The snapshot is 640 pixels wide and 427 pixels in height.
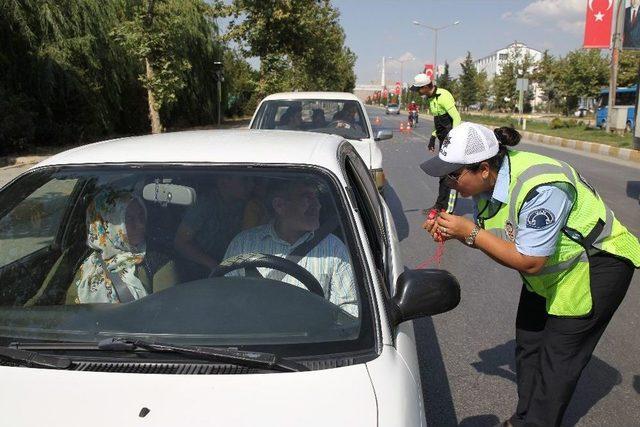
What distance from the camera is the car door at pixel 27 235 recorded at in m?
2.40

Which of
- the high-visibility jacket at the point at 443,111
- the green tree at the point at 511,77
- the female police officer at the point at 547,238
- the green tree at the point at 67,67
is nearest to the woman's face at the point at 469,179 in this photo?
the female police officer at the point at 547,238

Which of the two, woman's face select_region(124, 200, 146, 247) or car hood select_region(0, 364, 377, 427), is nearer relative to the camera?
car hood select_region(0, 364, 377, 427)

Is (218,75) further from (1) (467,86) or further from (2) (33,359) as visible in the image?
(1) (467,86)

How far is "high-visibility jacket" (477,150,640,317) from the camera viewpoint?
2.39 meters

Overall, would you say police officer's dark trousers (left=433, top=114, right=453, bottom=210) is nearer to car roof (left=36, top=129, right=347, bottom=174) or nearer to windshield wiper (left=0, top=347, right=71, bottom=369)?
car roof (left=36, top=129, right=347, bottom=174)

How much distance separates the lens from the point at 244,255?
2.41 meters

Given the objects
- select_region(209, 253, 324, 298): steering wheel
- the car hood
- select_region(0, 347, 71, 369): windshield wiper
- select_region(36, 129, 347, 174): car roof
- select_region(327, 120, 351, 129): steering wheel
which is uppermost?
select_region(36, 129, 347, 174): car roof

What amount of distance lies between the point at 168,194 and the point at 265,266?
596 millimetres

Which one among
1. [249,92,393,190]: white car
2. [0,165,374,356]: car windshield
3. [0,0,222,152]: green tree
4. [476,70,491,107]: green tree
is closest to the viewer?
[0,165,374,356]: car windshield

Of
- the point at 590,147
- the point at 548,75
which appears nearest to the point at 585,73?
the point at 548,75

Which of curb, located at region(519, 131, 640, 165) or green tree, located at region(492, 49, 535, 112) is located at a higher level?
green tree, located at region(492, 49, 535, 112)

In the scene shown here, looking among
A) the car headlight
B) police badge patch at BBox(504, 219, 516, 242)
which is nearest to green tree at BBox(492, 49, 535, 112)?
the car headlight

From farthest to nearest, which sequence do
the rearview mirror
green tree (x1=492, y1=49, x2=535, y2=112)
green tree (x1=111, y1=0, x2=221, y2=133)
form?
green tree (x1=492, y1=49, x2=535, y2=112), green tree (x1=111, y1=0, x2=221, y2=133), the rearview mirror

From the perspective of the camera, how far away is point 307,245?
245 centimetres
